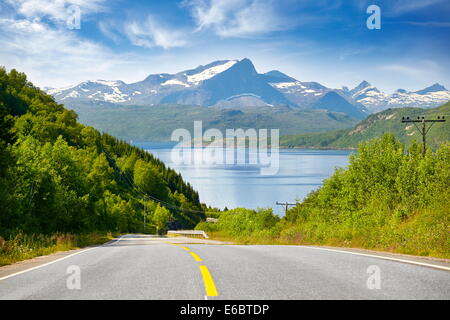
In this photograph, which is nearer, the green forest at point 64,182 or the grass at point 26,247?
the grass at point 26,247

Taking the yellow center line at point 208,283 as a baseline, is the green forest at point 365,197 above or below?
below

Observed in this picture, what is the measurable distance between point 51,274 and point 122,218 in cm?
9288

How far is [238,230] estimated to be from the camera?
81500 millimetres

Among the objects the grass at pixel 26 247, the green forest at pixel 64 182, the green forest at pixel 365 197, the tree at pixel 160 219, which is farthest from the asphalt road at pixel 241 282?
the tree at pixel 160 219

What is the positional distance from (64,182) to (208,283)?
139 ft

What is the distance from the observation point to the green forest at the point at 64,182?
118 feet

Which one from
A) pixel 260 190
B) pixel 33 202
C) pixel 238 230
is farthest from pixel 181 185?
pixel 33 202

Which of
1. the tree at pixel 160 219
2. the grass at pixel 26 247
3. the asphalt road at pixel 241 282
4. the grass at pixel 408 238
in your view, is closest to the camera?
the asphalt road at pixel 241 282

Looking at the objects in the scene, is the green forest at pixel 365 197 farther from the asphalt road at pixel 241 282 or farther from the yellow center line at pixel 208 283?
the yellow center line at pixel 208 283

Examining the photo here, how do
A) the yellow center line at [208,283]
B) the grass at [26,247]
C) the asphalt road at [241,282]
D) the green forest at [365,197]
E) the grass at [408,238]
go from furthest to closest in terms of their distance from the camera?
the green forest at [365,197] → the grass at [26,247] → the grass at [408,238] → the yellow center line at [208,283] → the asphalt road at [241,282]

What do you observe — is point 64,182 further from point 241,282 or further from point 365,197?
point 241,282

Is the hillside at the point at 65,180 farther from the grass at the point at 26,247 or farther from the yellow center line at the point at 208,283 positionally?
the yellow center line at the point at 208,283

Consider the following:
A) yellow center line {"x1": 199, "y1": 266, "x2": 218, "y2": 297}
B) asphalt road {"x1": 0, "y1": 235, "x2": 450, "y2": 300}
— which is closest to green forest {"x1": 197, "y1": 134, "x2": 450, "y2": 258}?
asphalt road {"x1": 0, "y1": 235, "x2": 450, "y2": 300}

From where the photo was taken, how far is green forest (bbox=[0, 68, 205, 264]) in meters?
35.8
